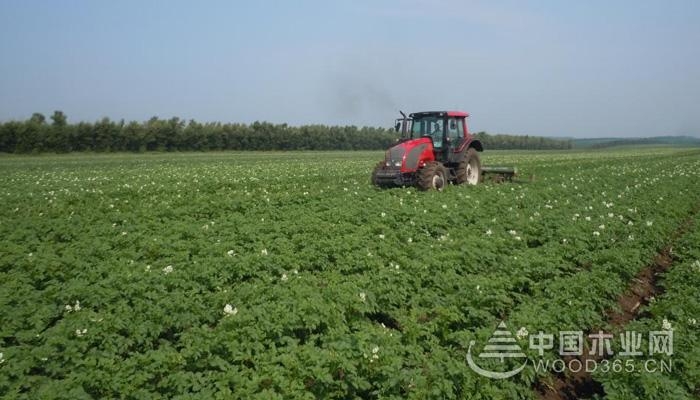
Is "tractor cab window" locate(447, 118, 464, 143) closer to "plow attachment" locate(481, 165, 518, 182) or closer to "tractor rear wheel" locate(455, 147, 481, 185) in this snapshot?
"tractor rear wheel" locate(455, 147, 481, 185)

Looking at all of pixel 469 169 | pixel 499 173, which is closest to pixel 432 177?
pixel 469 169

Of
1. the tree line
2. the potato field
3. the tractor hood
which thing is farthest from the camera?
the tree line

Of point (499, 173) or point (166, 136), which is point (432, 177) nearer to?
point (499, 173)

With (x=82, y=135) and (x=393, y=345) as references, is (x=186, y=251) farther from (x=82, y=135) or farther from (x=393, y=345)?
(x=82, y=135)

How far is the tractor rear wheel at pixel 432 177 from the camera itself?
1565 centimetres

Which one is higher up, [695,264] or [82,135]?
[82,135]

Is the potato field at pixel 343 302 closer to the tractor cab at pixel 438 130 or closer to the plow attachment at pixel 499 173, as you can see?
the tractor cab at pixel 438 130

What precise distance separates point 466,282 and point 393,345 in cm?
220

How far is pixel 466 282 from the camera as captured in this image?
6.99 meters

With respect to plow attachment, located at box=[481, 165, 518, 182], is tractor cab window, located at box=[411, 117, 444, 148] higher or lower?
higher

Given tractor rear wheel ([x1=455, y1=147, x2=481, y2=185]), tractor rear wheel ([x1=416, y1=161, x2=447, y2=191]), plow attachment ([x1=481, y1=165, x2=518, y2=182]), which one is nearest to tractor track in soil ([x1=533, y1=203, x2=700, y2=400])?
tractor rear wheel ([x1=416, y1=161, x2=447, y2=191])

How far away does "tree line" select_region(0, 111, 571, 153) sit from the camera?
50344 millimetres

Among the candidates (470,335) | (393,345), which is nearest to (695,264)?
(470,335)

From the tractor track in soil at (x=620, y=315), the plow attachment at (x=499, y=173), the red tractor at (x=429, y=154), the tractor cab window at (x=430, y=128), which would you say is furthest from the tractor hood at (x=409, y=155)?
the tractor track in soil at (x=620, y=315)
